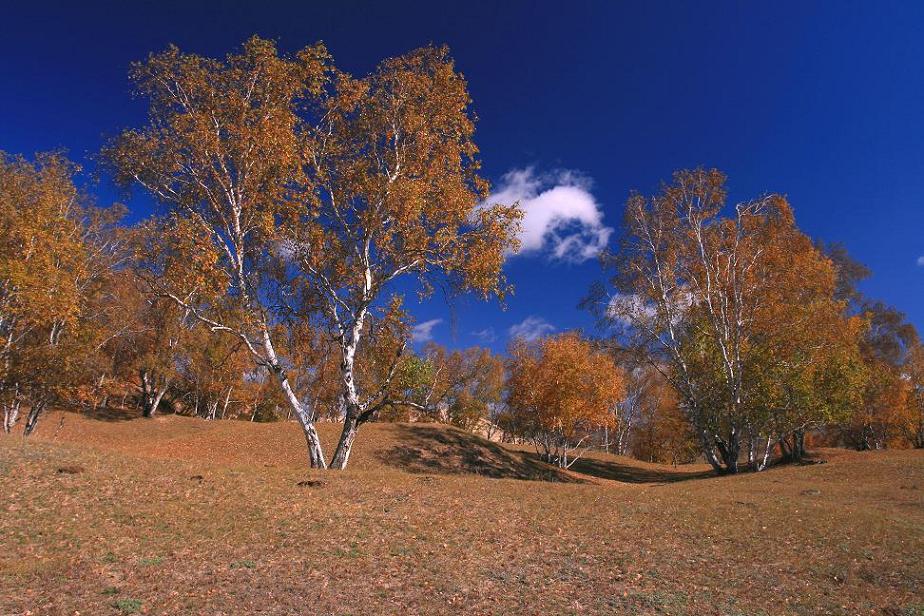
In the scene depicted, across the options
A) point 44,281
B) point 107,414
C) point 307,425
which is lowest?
point 107,414

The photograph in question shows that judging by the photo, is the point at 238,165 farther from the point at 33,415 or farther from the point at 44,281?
the point at 33,415

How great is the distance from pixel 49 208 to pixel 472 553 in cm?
2549

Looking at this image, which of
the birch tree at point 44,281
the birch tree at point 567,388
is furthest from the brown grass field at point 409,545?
the birch tree at point 567,388

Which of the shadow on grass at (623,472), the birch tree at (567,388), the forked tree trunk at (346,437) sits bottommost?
the shadow on grass at (623,472)

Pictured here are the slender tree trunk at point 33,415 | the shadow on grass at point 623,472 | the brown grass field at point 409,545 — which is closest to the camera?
the brown grass field at point 409,545

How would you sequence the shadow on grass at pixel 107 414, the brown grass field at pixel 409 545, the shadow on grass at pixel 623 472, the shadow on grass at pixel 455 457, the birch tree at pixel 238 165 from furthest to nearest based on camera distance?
the shadow on grass at pixel 107 414
the shadow on grass at pixel 623 472
the shadow on grass at pixel 455 457
the birch tree at pixel 238 165
the brown grass field at pixel 409 545

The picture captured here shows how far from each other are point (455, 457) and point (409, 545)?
2452 centimetres

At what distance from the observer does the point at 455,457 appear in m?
34.4

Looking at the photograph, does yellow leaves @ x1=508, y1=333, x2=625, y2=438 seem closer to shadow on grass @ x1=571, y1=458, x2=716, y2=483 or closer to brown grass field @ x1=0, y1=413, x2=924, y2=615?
shadow on grass @ x1=571, y1=458, x2=716, y2=483

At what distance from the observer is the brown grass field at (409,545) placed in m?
7.73

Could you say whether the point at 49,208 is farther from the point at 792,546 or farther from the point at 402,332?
the point at 792,546

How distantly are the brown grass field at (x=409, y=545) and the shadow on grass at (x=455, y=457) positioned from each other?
14.5 metres

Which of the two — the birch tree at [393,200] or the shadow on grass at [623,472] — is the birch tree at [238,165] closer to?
the birch tree at [393,200]

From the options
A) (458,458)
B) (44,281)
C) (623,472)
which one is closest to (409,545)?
(44,281)
